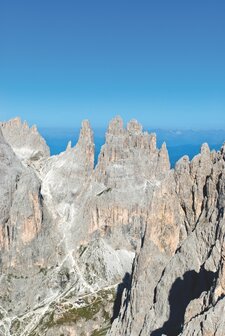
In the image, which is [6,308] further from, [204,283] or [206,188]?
[204,283]

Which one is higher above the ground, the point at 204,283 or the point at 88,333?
the point at 204,283

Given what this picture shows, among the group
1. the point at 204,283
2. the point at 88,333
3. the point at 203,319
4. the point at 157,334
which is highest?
the point at 203,319

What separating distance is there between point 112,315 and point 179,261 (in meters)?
79.8

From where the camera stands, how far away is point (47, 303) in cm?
19275

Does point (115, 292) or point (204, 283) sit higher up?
point (204, 283)

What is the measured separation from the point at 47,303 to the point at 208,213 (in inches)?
4130

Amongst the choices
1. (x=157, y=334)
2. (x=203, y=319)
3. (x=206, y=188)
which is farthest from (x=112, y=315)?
(x=203, y=319)

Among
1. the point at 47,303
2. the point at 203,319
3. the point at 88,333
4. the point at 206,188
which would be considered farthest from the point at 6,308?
the point at 203,319

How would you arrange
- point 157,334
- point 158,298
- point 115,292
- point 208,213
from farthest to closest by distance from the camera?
point 115,292, point 208,213, point 158,298, point 157,334

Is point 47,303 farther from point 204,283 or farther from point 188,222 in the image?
point 204,283

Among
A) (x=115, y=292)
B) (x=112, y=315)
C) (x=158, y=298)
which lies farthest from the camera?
(x=115, y=292)

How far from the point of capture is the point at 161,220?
123 metres

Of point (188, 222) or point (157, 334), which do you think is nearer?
point (157, 334)

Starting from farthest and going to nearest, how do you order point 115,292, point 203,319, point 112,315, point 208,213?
point 115,292
point 112,315
point 208,213
point 203,319
